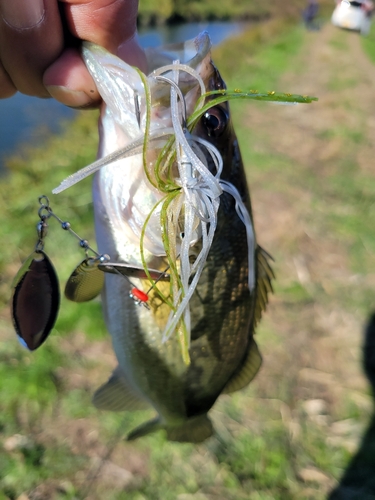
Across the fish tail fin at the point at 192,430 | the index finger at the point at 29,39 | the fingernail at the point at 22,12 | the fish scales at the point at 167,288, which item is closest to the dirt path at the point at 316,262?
the fish tail fin at the point at 192,430

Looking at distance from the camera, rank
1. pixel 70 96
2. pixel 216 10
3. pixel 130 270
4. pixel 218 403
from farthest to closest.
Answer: pixel 216 10 → pixel 218 403 → pixel 130 270 → pixel 70 96

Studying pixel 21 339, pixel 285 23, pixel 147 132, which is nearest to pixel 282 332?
pixel 21 339

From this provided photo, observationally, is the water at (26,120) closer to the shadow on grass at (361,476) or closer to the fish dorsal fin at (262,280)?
the fish dorsal fin at (262,280)

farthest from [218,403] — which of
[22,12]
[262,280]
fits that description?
[22,12]

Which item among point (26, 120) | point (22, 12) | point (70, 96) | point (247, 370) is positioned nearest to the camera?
point (22, 12)

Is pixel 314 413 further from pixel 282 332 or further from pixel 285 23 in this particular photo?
pixel 285 23

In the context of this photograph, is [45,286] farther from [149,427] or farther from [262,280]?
[149,427]

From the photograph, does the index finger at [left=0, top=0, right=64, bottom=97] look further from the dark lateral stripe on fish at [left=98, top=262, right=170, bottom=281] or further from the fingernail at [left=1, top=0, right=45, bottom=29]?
the dark lateral stripe on fish at [left=98, top=262, right=170, bottom=281]

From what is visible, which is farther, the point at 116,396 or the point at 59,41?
the point at 116,396

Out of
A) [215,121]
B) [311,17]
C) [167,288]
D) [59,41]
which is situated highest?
[59,41]
